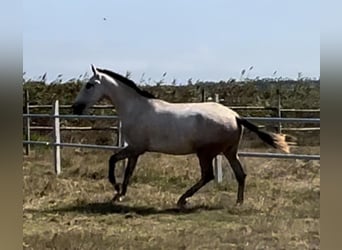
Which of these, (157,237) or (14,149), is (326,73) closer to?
(14,149)

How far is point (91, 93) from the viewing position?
16.2 ft

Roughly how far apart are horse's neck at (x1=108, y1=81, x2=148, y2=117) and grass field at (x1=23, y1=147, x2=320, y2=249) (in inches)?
24.0

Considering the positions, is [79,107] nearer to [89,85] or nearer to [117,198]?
[89,85]

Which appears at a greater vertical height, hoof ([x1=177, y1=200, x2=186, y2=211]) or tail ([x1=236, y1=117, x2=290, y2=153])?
tail ([x1=236, y1=117, x2=290, y2=153])

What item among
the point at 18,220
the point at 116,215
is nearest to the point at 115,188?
the point at 116,215

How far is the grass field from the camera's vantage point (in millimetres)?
3221

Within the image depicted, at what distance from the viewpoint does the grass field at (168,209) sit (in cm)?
322

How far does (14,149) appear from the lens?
82 centimetres

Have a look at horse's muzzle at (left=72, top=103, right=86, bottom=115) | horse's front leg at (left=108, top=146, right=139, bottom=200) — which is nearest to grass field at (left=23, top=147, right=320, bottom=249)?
horse's front leg at (left=108, top=146, right=139, bottom=200)

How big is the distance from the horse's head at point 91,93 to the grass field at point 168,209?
0.63m

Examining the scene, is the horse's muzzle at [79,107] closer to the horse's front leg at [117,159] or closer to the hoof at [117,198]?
the horse's front leg at [117,159]

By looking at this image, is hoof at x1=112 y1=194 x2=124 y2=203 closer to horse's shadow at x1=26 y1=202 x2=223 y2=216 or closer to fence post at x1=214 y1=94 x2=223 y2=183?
horse's shadow at x1=26 y1=202 x2=223 y2=216

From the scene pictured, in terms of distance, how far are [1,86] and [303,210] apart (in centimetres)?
346

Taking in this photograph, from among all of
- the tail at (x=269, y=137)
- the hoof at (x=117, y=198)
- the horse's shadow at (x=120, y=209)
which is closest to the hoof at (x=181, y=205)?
the horse's shadow at (x=120, y=209)
